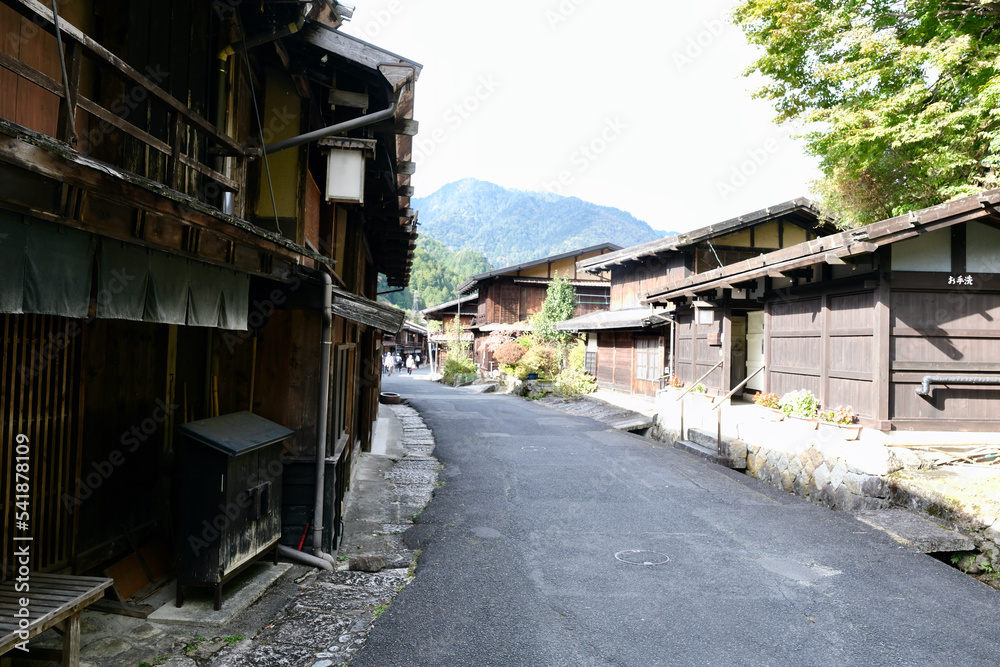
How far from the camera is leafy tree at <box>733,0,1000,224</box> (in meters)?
11.7

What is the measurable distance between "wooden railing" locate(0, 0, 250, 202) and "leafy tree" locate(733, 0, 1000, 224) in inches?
505

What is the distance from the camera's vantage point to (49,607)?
362 centimetres

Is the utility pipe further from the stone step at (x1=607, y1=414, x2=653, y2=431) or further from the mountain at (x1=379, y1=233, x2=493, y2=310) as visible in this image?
the mountain at (x1=379, y1=233, x2=493, y2=310)

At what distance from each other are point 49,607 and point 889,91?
55.7 feet

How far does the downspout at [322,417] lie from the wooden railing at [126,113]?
143 cm

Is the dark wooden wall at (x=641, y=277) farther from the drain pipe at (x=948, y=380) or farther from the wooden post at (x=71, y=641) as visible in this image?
the wooden post at (x=71, y=641)

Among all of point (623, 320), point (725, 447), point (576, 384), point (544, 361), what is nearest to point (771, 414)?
point (725, 447)

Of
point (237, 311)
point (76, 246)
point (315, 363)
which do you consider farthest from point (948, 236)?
point (76, 246)

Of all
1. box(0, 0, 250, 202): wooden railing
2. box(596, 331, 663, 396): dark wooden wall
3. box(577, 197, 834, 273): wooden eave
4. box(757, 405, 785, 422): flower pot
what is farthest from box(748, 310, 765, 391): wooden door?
box(0, 0, 250, 202): wooden railing

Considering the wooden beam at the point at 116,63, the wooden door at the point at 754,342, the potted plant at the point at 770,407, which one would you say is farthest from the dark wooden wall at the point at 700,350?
the wooden beam at the point at 116,63

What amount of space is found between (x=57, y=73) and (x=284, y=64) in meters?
2.56

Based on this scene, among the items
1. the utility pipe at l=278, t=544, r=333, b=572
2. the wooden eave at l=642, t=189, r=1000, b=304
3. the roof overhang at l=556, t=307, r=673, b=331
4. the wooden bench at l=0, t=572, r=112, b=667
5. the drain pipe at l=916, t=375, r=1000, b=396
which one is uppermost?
the wooden eave at l=642, t=189, r=1000, b=304

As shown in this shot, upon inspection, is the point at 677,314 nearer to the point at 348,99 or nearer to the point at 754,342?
the point at 754,342

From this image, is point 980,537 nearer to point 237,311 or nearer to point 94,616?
point 237,311
